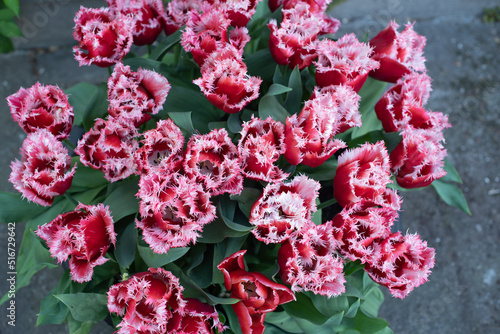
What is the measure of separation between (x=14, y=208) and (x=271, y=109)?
382mm

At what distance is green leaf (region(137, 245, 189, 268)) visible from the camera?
48 cm

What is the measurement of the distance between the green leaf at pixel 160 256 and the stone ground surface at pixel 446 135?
0.70 metres

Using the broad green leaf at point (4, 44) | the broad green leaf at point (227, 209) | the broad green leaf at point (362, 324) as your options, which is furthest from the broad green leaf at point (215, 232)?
the broad green leaf at point (4, 44)

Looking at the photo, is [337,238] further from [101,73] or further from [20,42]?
[20,42]

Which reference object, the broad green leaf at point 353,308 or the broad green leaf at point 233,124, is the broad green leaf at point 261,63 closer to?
the broad green leaf at point 233,124

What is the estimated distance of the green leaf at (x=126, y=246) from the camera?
0.52 m

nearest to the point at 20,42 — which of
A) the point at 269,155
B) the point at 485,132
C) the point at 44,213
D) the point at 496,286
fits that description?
the point at 44,213

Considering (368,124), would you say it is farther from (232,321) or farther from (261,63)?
(232,321)

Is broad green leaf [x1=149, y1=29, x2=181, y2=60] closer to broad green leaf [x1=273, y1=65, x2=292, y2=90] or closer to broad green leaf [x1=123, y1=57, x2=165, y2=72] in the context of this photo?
broad green leaf [x1=123, y1=57, x2=165, y2=72]

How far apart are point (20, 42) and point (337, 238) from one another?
1221 millimetres

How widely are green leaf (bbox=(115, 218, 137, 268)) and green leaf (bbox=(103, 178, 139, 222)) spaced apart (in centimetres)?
3

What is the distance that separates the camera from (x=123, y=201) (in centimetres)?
54

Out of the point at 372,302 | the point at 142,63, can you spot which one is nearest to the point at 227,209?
the point at 142,63

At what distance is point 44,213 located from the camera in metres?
0.64
